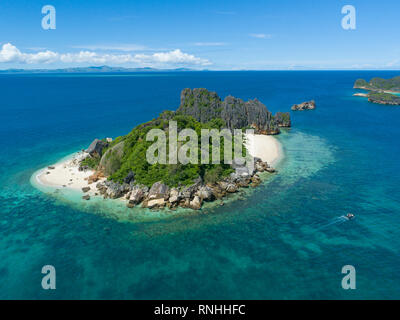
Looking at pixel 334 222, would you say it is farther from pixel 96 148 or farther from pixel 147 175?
pixel 96 148

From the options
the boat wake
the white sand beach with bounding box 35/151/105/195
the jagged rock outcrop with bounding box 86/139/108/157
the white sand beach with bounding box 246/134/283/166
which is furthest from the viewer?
the white sand beach with bounding box 246/134/283/166

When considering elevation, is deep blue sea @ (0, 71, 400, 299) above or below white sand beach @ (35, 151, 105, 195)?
below

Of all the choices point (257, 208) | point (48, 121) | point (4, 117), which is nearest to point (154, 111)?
point (48, 121)

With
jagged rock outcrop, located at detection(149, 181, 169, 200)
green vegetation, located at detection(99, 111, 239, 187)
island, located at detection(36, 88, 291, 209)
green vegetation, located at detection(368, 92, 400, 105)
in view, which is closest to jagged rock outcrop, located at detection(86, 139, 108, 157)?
island, located at detection(36, 88, 291, 209)

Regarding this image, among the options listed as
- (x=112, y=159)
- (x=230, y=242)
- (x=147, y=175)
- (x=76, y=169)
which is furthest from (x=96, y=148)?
(x=230, y=242)

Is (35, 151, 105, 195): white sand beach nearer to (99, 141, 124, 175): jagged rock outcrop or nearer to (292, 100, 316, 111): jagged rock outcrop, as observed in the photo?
(99, 141, 124, 175): jagged rock outcrop

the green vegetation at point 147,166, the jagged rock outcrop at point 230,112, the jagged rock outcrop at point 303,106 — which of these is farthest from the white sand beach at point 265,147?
the jagged rock outcrop at point 303,106
